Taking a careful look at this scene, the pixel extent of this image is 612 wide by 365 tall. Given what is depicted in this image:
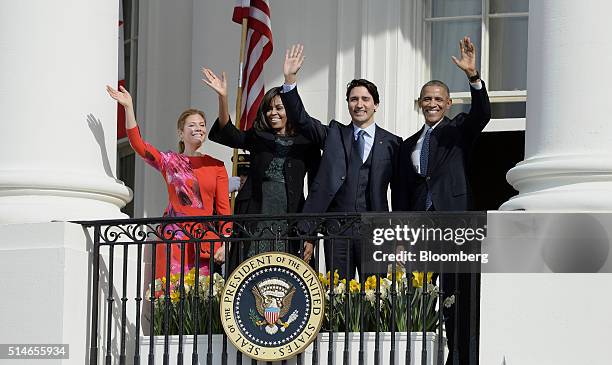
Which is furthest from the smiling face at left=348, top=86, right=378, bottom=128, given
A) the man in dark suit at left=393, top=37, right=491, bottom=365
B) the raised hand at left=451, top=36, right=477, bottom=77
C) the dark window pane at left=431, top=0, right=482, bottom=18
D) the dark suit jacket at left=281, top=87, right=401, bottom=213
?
the dark window pane at left=431, top=0, right=482, bottom=18

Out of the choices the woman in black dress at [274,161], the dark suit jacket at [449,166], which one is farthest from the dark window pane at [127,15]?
the dark suit jacket at [449,166]

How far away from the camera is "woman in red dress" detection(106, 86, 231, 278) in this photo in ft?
44.9

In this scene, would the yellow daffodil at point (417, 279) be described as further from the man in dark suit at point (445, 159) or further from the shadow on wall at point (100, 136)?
the shadow on wall at point (100, 136)

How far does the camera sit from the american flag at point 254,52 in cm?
1582

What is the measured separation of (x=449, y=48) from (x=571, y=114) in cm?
426

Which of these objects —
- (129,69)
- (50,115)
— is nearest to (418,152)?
(50,115)

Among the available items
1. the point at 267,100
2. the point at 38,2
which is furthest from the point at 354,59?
the point at 38,2

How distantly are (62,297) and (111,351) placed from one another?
2.12 ft

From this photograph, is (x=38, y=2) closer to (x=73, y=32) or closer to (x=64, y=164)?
(x=73, y=32)

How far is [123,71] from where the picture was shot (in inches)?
658

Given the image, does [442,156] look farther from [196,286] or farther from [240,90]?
[240,90]

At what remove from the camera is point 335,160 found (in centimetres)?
1338

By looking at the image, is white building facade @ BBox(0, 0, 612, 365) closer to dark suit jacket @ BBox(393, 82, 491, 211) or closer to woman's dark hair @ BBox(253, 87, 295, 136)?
dark suit jacket @ BBox(393, 82, 491, 211)

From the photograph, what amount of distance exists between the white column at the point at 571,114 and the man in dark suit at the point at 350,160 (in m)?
1.26
